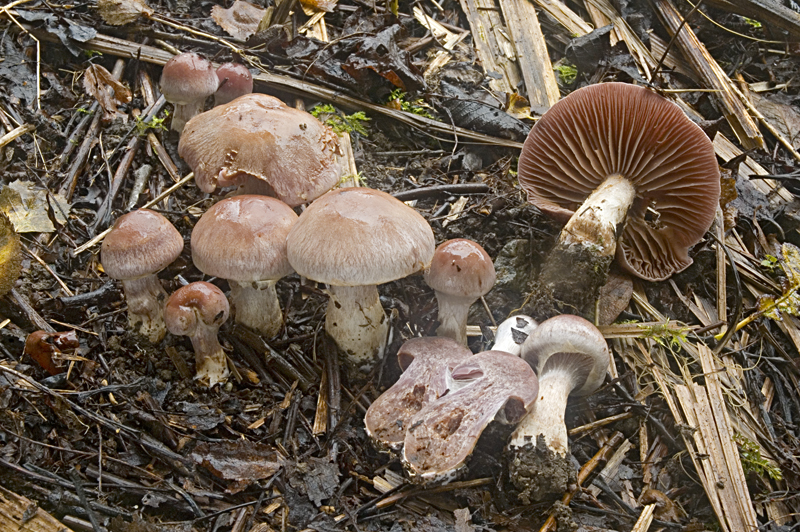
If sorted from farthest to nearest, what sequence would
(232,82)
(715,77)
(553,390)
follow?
(715,77), (232,82), (553,390)

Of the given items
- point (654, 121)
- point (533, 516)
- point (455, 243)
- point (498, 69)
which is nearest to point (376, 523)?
point (533, 516)

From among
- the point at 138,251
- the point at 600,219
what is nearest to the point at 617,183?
the point at 600,219

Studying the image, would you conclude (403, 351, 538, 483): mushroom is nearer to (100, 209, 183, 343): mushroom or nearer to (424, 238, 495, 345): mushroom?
(424, 238, 495, 345): mushroom

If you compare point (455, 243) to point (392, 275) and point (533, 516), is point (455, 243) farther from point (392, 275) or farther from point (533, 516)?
point (533, 516)

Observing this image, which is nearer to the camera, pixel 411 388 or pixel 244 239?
pixel 244 239

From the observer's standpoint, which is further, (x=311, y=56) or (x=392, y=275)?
(x=311, y=56)

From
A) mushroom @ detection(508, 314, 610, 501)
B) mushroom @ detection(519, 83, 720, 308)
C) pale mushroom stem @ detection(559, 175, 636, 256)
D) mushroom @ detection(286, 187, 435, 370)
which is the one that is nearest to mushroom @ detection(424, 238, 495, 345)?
mushroom @ detection(286, 187, 435, 370)

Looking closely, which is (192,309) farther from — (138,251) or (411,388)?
(411,388)

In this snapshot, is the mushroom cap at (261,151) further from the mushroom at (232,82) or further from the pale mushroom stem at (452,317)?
the pale mushroom stem at (452,317)

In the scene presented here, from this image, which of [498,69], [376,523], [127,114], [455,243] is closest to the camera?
[376,523]
